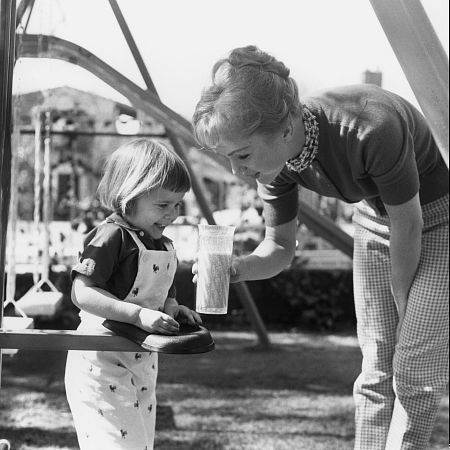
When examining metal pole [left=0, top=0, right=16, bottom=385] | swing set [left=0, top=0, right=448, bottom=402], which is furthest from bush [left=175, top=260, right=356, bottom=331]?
metal pole [left=0, top=0, right=16, bottom=385]

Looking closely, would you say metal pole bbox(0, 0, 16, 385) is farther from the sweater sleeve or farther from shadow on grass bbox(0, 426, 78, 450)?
shadow on grass bbox(0, 426, 78, 450)

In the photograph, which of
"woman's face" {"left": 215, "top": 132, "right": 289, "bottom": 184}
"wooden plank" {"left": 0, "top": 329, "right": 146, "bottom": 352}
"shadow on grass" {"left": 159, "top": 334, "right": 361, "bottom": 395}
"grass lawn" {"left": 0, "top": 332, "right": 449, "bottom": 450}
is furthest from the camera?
"shadow on grass" {"left": 159, "top": 334, "right": 361, "bottom": 395}

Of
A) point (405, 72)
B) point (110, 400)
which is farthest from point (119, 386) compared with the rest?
point (405, 72)

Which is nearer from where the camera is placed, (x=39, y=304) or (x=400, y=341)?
(x=400, y=341)

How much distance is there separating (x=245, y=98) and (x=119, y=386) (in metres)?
0.84

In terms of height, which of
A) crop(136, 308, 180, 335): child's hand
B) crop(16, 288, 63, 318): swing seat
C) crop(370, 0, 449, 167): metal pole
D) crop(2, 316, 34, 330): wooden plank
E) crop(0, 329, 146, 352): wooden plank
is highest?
crop(370, 0, 449, 167): metal pole

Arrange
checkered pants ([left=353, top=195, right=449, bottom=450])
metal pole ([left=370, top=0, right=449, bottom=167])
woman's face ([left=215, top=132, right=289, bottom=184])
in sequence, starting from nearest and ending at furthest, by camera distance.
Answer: metal pole ([left=370, top=0, right=449, bottom=167]) < woman's face ([left=215, top=132, right=289, bottom=184]) < checkered pants ([left=353, top=195, right=449, bottom=450])

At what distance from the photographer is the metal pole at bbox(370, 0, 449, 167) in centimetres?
185

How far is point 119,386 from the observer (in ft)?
7.84

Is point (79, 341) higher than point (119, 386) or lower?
higher

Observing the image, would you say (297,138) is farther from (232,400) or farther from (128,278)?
(232,400)

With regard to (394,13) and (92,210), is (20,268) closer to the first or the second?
(92,210)

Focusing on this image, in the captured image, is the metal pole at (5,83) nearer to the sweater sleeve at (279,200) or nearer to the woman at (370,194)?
the woman at (370,194)

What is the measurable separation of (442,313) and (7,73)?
1.36 m
